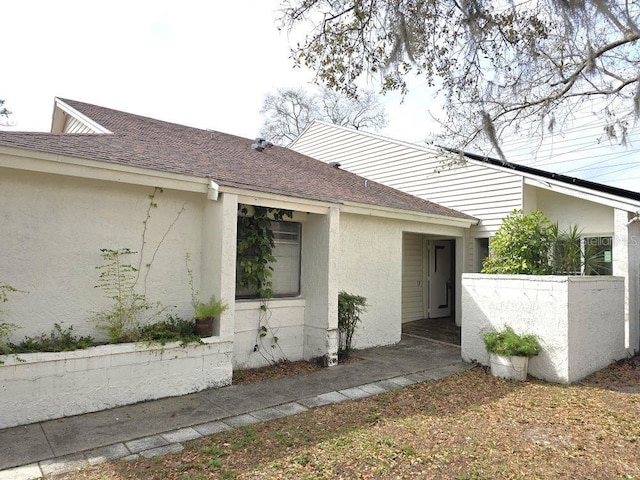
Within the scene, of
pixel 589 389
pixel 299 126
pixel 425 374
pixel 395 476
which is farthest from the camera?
pixel 299 126

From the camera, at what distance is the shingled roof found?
18.5 feet

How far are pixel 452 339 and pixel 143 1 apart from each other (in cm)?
877

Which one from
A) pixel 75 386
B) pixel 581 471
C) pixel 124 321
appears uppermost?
pixel 124 321

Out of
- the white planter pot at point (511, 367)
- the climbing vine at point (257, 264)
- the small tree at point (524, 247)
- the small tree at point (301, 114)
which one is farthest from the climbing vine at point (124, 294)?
the small tree at point (301, 114)

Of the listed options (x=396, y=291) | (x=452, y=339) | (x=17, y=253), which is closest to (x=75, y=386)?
(x=17, y=253)

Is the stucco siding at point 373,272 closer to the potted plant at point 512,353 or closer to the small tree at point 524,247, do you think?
the small tree at point 524,247

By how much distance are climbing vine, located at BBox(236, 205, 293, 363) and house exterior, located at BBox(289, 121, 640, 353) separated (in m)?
4.71

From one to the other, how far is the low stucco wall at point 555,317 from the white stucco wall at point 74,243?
16.5 ft

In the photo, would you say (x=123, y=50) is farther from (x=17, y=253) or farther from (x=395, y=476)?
(x=395, y=476)

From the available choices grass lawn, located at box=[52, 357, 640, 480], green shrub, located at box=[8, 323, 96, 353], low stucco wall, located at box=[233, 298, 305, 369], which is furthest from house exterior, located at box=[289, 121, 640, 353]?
green shrub, located at box=[8, 323, 96, 353]

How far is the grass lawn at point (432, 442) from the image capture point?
360cm

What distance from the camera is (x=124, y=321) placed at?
18.3 ft

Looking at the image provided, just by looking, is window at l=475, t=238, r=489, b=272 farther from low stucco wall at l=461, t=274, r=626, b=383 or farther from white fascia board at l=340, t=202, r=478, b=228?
low stucco wall at l=461, t=274, r=626, b=383

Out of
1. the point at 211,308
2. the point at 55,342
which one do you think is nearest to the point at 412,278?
the point at 211,308
